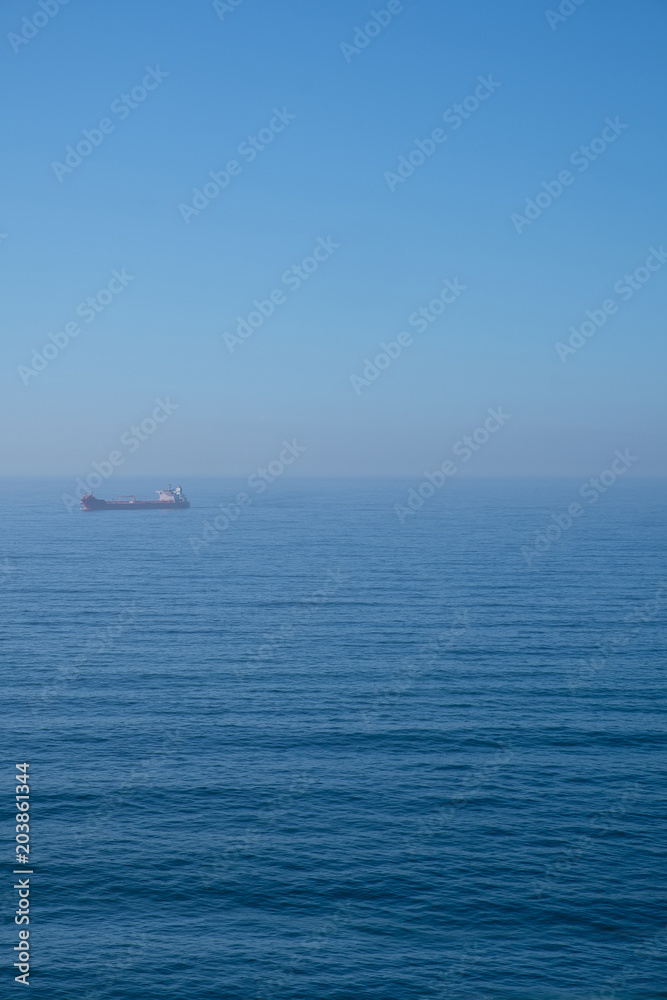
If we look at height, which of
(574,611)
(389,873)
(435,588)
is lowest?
(389,873)

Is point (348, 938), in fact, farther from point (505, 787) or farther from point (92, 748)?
point (92, 748)

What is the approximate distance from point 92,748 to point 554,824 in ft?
98.4

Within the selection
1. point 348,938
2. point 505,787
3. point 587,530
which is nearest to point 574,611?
point 505,787

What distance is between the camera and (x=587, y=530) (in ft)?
586

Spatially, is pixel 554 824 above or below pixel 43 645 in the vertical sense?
below

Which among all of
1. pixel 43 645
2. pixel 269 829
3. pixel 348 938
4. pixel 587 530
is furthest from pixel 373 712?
pixel 587 530

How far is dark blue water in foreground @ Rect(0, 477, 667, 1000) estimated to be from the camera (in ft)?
117

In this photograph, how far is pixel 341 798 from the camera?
158ft

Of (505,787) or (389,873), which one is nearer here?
(389,873)

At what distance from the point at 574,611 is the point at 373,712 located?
1606 inches

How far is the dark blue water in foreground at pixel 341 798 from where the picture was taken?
3559 cm

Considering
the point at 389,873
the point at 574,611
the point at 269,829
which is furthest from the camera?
the point at 574,611

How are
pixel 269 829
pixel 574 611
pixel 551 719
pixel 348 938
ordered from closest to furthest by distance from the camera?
pixel 348 938
pixel 269 829
pixel 551 719
pixel 574 611

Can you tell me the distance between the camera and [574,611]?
94062mm
